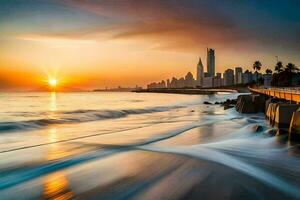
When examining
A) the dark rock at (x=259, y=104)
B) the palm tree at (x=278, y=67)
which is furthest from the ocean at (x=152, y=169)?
the palm tree at (x=278, y=67)

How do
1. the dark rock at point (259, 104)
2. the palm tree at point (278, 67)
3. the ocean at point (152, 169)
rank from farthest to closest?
the palm tree at point (278, 67) → the dark rock at point (259, 104) → the ocean at point (152, 169)

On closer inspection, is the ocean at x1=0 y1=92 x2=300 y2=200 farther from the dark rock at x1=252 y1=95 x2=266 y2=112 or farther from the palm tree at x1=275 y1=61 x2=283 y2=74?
the palm tree at x1=275 y1=61 x2=283 y2=74

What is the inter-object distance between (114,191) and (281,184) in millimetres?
4611

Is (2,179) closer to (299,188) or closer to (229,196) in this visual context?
(229,196)

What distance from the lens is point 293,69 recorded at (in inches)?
4845

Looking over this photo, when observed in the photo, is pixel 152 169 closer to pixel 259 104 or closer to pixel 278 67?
pixel 259 104

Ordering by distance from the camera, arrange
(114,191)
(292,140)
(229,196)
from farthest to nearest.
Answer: (292,140), (114,191), (229,196)

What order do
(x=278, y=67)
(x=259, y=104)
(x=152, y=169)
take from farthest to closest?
(x=278, y=67), (x=259, y=104), (x=152, y=169)

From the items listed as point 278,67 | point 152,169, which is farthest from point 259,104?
point 278,67

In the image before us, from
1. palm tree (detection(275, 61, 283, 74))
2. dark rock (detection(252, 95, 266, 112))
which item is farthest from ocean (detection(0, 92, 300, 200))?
palm tree (detection(275, 61, 283, 74))

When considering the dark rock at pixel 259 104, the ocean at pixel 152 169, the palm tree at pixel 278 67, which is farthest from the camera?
the palm tree at pixel 278 67

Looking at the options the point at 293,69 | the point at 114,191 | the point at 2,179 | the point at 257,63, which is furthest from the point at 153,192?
the point at 257,63

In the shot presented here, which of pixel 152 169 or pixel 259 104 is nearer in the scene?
pixel 152 169

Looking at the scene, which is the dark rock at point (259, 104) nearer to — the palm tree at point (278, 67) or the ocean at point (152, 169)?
the ocean at point (152, 169)
